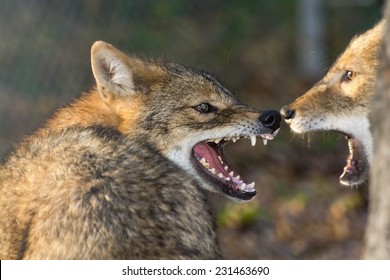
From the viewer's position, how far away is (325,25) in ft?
49.9

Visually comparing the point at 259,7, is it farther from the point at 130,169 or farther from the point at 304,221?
the point at 130,169

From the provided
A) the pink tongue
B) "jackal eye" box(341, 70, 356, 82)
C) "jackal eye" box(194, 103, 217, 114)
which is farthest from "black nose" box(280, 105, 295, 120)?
the pink tongue

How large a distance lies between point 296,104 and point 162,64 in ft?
4.06

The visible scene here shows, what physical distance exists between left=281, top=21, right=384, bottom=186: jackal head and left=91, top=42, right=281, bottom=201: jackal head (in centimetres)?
68

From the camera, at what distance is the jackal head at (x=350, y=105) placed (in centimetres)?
750

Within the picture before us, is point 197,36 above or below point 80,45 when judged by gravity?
above

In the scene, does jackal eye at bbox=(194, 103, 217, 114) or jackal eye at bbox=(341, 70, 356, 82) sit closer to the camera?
jackal eye at bbox=(194, 103, 217, 114)

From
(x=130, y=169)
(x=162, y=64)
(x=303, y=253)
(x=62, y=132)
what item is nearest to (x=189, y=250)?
(x=130, y=169)

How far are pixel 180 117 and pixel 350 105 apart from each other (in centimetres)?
151

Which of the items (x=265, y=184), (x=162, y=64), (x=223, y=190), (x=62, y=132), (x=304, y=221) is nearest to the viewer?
(x=62, y=132)

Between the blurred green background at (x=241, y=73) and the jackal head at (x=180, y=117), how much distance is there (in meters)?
2.00

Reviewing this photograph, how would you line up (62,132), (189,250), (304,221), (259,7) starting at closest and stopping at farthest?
(189,250)
(62,132)
(304,221)
(259,7)

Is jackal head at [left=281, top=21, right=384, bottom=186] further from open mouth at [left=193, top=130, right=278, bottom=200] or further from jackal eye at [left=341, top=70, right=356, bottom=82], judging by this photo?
open mouth at [left=193, top=130, right=278, bottom=200]

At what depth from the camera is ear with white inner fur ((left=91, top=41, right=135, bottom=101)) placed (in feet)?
23.0
